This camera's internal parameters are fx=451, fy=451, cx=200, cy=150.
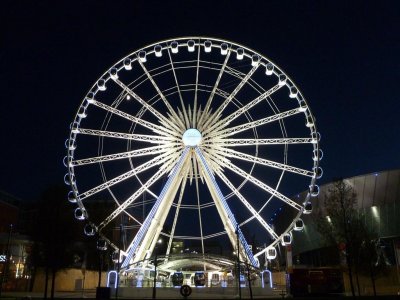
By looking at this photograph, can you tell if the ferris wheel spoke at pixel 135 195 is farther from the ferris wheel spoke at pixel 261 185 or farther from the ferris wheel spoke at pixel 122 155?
the ferris wheel spoke at pixel 261 185

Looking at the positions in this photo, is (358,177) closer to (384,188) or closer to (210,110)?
(384,188)

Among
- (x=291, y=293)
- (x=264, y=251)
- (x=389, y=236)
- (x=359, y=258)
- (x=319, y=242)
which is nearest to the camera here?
(x=291, y=293)

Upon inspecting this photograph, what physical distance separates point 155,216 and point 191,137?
23.4ft

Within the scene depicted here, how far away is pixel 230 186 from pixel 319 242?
2993 centimetres

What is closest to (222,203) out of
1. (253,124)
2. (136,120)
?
(253,124)

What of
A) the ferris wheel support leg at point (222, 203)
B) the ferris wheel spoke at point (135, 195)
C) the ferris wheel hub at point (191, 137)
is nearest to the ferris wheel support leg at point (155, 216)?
the ferris wheel hub at point (191, 137)

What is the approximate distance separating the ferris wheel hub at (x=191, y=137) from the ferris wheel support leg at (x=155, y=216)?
620 mm

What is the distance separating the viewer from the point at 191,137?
36.7 meters

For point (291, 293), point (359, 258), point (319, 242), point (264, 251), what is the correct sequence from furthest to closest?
point (319, 242) < point (359, 258) < point (264, 251) < point (291, 293)

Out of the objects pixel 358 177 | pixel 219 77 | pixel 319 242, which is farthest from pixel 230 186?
pixel 319 242

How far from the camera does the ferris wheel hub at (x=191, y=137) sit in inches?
1444

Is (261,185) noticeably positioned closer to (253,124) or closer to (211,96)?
(253,124)

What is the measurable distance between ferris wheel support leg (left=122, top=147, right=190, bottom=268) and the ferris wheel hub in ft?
2.03

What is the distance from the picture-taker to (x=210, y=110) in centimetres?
3750
